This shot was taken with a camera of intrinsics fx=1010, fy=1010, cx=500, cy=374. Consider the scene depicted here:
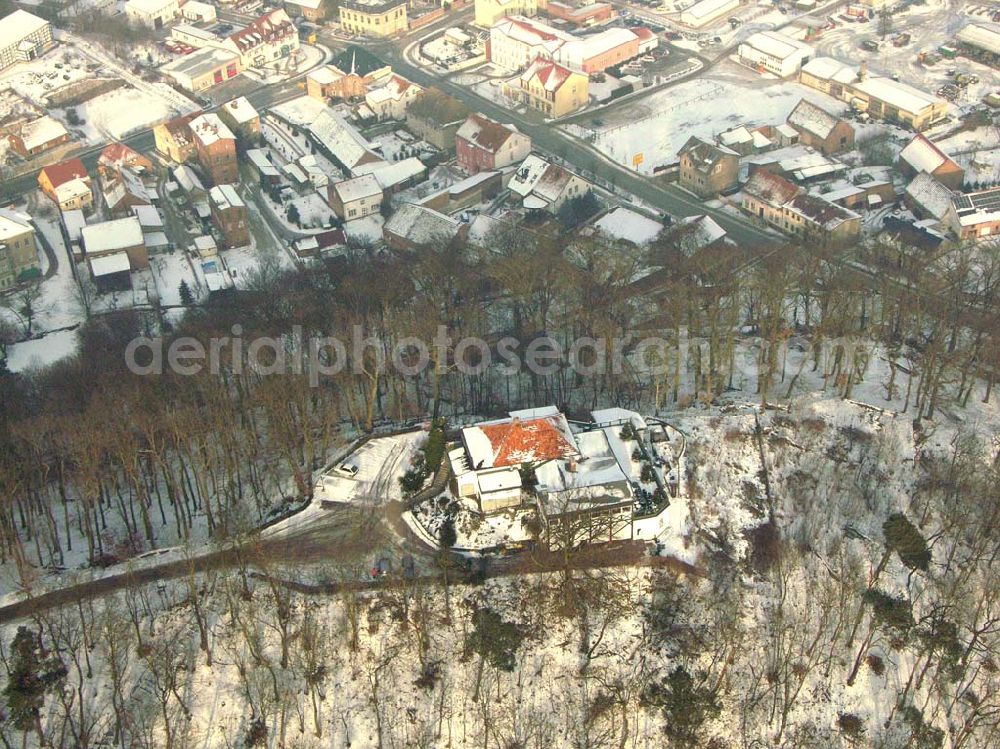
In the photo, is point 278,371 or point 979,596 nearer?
point 979,596

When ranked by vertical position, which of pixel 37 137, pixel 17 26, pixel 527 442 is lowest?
pixel 37 137

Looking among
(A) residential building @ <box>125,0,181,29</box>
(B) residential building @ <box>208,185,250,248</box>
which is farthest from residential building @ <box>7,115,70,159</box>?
(A) residential building @ <box>125,0,181,29</box>

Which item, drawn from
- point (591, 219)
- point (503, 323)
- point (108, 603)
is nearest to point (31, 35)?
point (591, 219)

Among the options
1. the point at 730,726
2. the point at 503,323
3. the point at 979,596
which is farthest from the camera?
the point at 503,323

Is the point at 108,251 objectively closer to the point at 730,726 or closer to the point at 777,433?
the point at 777,433

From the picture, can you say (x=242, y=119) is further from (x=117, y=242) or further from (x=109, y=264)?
(x=109, y=264)

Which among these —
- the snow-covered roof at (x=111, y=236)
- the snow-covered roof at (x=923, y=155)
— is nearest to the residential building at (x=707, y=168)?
the snow-covered roof at (x=923, y=155)

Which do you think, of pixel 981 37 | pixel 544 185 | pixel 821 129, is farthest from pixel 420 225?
pixel 981 37
